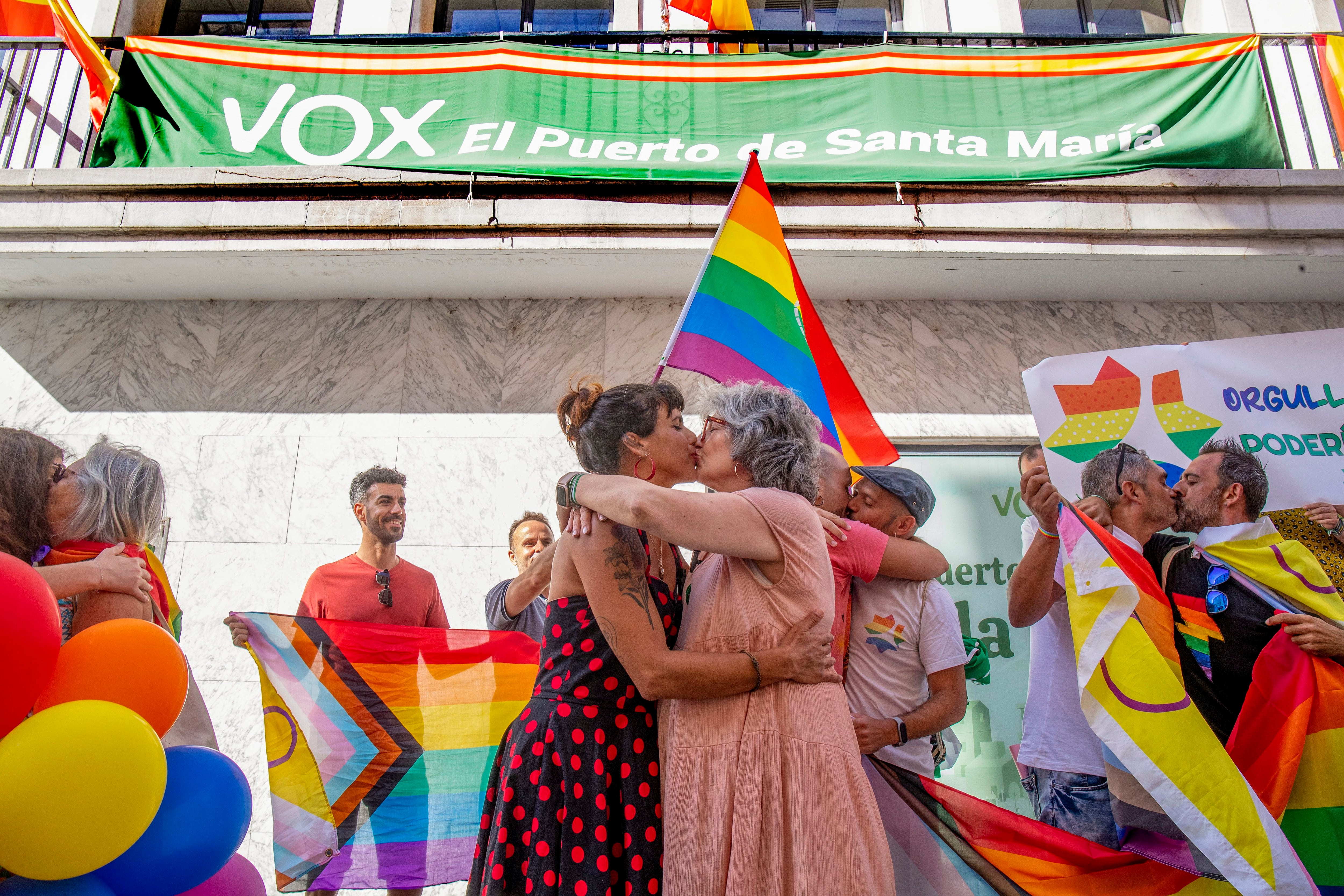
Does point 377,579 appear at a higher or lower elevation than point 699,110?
lower

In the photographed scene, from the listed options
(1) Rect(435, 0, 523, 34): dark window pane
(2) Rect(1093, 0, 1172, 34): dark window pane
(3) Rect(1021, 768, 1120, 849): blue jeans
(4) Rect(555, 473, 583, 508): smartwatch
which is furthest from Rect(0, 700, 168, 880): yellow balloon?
(2) Rect(1093, 0, 1172, 34): dark window pane

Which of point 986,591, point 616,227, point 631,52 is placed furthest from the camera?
point 631,52

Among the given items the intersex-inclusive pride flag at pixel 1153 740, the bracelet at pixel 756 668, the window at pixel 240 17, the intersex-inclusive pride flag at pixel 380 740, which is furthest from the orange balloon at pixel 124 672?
the window at pixel 240 17

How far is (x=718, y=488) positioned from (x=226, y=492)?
4.56 meters

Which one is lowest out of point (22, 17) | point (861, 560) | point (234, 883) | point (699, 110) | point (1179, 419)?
point (234, 883)

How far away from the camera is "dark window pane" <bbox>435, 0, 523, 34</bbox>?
8.50 m

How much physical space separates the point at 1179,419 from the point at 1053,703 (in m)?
1.60

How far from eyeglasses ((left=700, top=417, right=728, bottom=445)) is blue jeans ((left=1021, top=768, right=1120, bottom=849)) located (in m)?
1.99

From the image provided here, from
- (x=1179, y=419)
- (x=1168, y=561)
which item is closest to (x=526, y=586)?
(x=1168, y=561)

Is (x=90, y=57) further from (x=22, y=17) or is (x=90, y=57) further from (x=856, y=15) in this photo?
(x=856, y=15)

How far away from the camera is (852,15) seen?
28.3 feet

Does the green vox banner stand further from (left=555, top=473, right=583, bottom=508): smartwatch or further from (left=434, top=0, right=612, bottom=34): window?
(left=555, top=473, right=583, bottom=508): smartwatch

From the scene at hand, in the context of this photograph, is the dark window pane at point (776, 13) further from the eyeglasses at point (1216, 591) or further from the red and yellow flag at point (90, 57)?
the eyeglasses at point (1216, 591)

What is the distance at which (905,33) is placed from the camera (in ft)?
21.9
